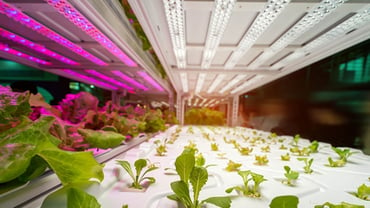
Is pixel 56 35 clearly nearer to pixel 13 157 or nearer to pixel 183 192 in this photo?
pixel 13 157

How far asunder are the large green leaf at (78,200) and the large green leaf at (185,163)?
297 mm

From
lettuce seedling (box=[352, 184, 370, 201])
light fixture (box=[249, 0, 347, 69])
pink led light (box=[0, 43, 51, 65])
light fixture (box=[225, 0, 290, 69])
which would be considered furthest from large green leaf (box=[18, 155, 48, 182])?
pink led light (box=[0, 43, 51, 65])

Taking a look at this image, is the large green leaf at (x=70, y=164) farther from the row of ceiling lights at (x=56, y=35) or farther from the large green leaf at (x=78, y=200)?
the row of ceiling lights at (x=56, y=35)

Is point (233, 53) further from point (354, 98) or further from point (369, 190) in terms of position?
point (369, 190)

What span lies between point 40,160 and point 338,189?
1271 mm

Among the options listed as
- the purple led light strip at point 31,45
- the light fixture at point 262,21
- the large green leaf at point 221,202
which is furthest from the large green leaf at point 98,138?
the purple led light strip at point 31,45

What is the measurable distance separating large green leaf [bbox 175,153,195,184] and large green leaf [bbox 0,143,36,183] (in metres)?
0.43

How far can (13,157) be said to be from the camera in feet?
1.24

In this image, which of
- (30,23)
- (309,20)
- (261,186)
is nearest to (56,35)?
(30,23)

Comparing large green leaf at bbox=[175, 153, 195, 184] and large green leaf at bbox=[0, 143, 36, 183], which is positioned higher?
large green leaf at bbox=[0, 143, 36, 183]

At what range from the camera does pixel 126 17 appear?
1439 millimetres

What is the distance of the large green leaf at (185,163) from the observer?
0.62 meters

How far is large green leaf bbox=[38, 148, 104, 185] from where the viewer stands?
401 millimetres

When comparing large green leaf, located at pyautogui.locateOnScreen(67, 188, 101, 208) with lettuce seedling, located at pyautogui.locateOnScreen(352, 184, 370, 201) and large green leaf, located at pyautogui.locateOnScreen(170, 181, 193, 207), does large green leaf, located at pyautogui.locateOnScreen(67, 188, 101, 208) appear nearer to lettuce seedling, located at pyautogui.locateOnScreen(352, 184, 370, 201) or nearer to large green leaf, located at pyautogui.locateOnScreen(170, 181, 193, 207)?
large green leaf, located at pyautogui.locateOnScreen(170, 181, 193, 207)
